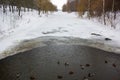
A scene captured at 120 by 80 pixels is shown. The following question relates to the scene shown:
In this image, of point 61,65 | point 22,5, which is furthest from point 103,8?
point 22,5

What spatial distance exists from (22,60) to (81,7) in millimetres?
30448

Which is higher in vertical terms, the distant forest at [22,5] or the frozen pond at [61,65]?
the distant forest at [22,5]

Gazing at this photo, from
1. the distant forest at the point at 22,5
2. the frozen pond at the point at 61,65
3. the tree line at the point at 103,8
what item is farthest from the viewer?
the distant forest at the point at 22,5

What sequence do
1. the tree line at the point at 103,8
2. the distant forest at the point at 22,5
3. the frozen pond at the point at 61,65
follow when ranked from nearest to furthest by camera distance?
1. the frozen pond at the point at 61,65
2. the tree line at the point at 103,8
3. the distant forest at the point at 22,5

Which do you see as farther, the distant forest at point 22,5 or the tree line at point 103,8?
the distant forest at point 22,5

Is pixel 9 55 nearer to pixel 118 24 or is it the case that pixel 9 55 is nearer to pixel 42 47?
pixel 42 47

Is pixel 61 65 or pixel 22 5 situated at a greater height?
pixel 22 5

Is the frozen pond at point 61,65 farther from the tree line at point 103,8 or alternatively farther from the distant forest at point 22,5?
the distant forest at point 22,5

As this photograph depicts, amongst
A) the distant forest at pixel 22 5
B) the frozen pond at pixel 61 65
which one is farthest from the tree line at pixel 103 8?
the frozen pond at pixel 61 65

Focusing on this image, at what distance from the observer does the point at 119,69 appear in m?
7.04

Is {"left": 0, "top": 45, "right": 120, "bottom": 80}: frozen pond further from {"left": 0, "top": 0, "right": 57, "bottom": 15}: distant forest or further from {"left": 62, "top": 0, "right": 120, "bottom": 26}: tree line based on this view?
{"left": 0, "top": 0, "right": 57, "bottom": 15}: distant forest

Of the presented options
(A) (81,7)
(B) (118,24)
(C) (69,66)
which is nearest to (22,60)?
(C) (69,66)

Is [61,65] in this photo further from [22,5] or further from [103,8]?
[22,5]

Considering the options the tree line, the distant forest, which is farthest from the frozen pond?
the distant forest
